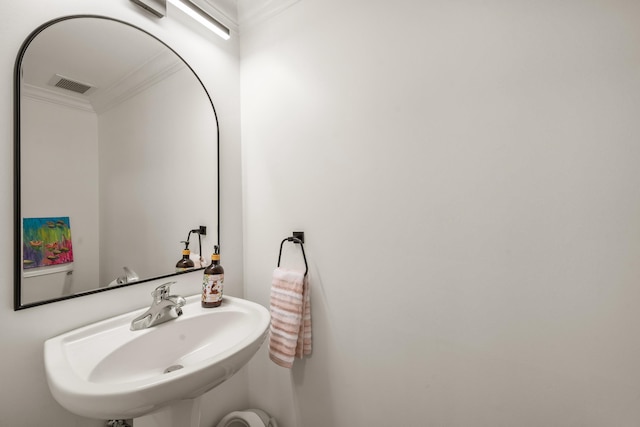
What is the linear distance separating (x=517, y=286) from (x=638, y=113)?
0.57m

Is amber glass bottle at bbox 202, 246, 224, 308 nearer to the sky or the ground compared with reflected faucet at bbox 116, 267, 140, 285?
nearer to the ground

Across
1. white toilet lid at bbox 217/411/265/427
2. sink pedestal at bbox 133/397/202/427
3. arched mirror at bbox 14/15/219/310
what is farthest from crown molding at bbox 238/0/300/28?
white toilet lid at bbox 217/411/265/427

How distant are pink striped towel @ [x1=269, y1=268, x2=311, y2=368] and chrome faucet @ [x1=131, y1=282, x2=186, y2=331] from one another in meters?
0.42

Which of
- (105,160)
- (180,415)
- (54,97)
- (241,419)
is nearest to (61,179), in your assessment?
(105,160)

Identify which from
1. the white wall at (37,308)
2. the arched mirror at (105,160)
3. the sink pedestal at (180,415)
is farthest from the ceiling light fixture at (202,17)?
the sink pedestal at (180,415)

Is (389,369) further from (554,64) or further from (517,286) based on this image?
(554,64)

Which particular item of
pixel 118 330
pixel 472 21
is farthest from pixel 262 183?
pixel 472 21

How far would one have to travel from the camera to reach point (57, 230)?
0.88 metres

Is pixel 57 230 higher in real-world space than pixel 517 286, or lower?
higher

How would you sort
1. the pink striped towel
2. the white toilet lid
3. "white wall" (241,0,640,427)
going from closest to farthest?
1. "white wall" (241,0,640,427)
2. the pink striped towel
3. the white toilet lid

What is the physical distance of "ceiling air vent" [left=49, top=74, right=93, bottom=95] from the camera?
2.94 ft

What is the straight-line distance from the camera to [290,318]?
3.81 ft

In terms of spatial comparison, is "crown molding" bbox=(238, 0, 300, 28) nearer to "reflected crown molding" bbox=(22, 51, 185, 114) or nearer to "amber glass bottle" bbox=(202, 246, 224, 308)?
"reflected crown molding" bbox=(22, 51, 185, 114)

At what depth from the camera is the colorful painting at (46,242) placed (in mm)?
814
